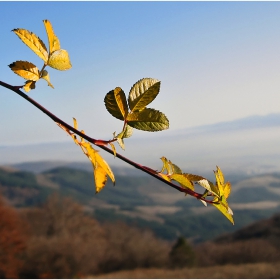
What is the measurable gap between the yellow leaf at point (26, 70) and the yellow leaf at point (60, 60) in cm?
2

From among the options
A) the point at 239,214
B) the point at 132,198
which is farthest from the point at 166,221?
the point at 132,198

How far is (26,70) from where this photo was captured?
0.49 metres

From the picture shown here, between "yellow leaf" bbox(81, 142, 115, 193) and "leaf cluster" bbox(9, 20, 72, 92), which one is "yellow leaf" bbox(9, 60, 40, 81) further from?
"yellow leaf" bbox(81, 142, 115, 193)

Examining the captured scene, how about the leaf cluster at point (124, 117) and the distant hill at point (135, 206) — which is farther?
the distant hill at point (135, 206)

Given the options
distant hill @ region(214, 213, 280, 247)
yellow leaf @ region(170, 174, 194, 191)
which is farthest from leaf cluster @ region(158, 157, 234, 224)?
distant hill @ region(214, 213, 280, 247)

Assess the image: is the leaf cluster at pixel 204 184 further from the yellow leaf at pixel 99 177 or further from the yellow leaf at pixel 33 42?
the yellow leaf at pixel 33 42

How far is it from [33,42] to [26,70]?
1.5 inches

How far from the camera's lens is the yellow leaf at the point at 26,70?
480 millimetres

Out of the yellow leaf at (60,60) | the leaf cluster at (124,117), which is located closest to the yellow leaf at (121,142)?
the leaf cluster at (124,117)

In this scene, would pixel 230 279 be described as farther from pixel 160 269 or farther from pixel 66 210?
pixel 66 210

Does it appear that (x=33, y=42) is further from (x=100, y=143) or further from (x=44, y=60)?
(x=100, y=143)

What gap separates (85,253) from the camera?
54.5 feet

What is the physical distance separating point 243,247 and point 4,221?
420 inches

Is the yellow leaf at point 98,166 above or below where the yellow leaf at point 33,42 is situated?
below
